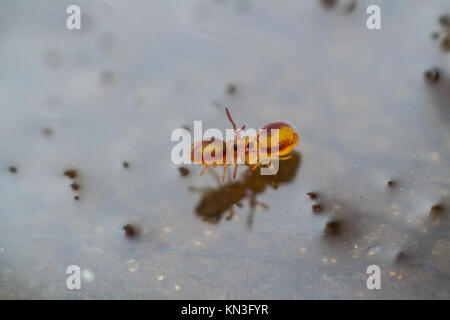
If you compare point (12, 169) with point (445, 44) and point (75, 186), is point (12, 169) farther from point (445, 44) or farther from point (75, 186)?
point (445, 44)

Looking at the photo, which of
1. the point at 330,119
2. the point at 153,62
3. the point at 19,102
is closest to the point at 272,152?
the point at 330,119

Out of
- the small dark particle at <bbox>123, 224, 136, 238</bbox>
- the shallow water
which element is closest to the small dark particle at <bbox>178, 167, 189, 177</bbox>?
the shallow water

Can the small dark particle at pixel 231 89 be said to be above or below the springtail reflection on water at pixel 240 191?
above

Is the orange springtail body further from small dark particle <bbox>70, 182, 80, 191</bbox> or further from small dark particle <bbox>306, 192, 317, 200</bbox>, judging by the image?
small dark particle <bbox>70, 182, 80, 191</bbox>

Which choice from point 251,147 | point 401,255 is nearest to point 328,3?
point 251,147

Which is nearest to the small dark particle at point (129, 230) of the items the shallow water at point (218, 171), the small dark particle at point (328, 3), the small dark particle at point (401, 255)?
the shallow water at point (218, 171)

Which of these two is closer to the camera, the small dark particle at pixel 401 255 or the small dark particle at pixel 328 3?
the small dark particle at pixel 401 255

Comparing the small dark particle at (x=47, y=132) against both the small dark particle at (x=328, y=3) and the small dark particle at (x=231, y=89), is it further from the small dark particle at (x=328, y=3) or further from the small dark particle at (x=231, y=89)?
the small dark particle at (x=328, y=3)
